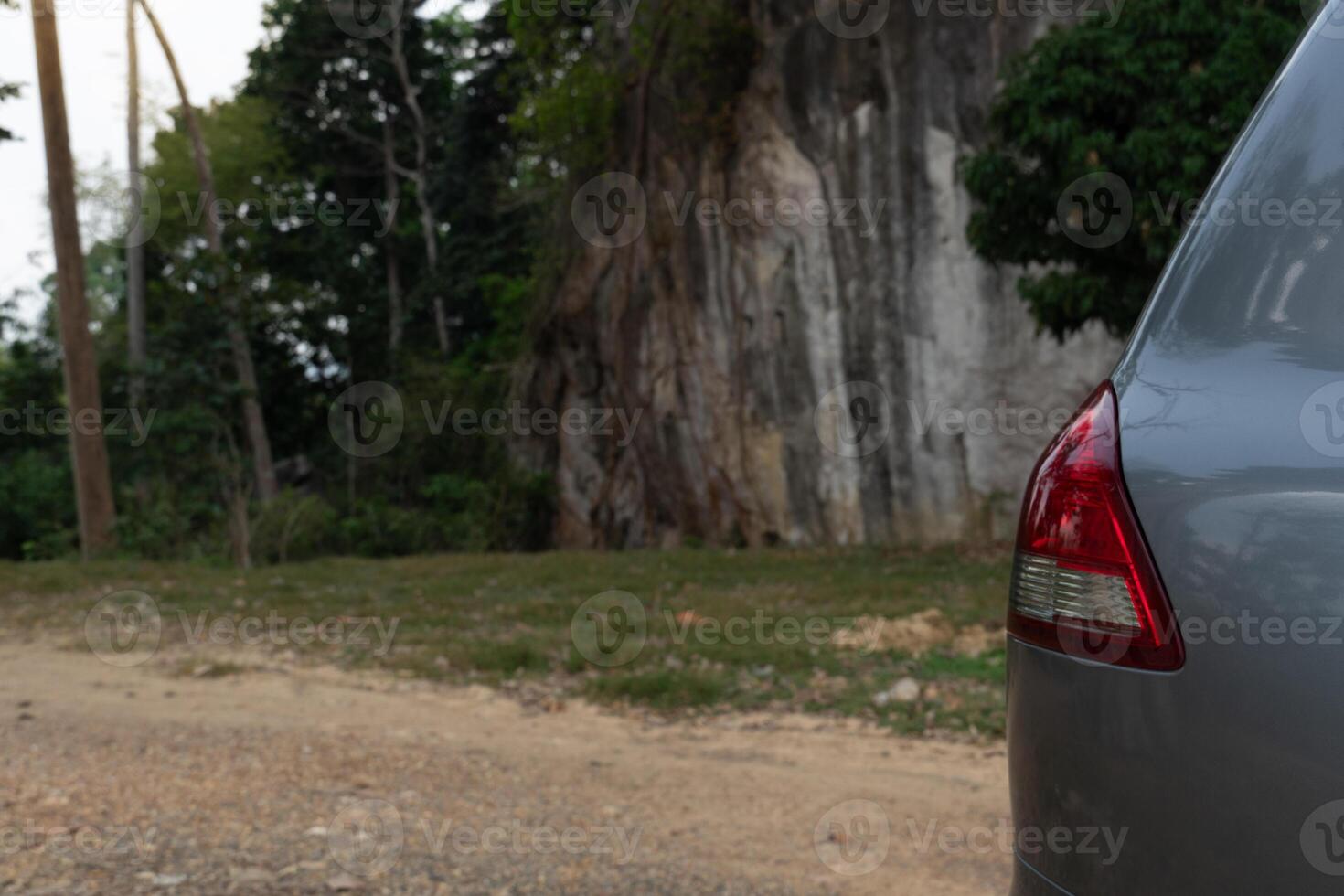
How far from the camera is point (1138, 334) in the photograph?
1.84m

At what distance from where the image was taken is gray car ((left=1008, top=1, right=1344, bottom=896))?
4.88 ft

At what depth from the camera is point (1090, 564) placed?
1.72m

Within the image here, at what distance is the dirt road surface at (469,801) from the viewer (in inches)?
142

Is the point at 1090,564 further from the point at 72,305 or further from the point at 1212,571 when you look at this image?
the point at 72,305

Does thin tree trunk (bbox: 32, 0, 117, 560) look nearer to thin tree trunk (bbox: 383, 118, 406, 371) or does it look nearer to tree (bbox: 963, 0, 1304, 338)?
tree (bbox: 963, 0, 1304, 338)

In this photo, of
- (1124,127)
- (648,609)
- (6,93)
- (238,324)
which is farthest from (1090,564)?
(238,324)

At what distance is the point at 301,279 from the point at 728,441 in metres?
15.1

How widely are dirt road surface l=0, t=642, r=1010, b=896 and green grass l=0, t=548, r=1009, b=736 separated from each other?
47 centimetres

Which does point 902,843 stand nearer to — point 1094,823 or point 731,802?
point 731,802

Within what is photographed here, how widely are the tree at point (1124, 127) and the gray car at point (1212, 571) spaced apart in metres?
8.43

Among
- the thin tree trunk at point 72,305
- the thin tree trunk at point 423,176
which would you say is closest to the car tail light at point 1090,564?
the thin tree trunk at point 72,305

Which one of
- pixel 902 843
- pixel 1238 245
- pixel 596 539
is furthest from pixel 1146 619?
pixel 596 539

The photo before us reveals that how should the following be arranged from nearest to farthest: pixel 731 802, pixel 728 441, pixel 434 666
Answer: pixel 731 802 < pixel 434 666 < pixel 728 441

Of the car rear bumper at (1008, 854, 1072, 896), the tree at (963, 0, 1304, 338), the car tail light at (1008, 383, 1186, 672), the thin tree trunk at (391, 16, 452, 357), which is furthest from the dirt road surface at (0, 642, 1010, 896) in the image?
the thin tree trunk at (391, 16, 452, 357)
